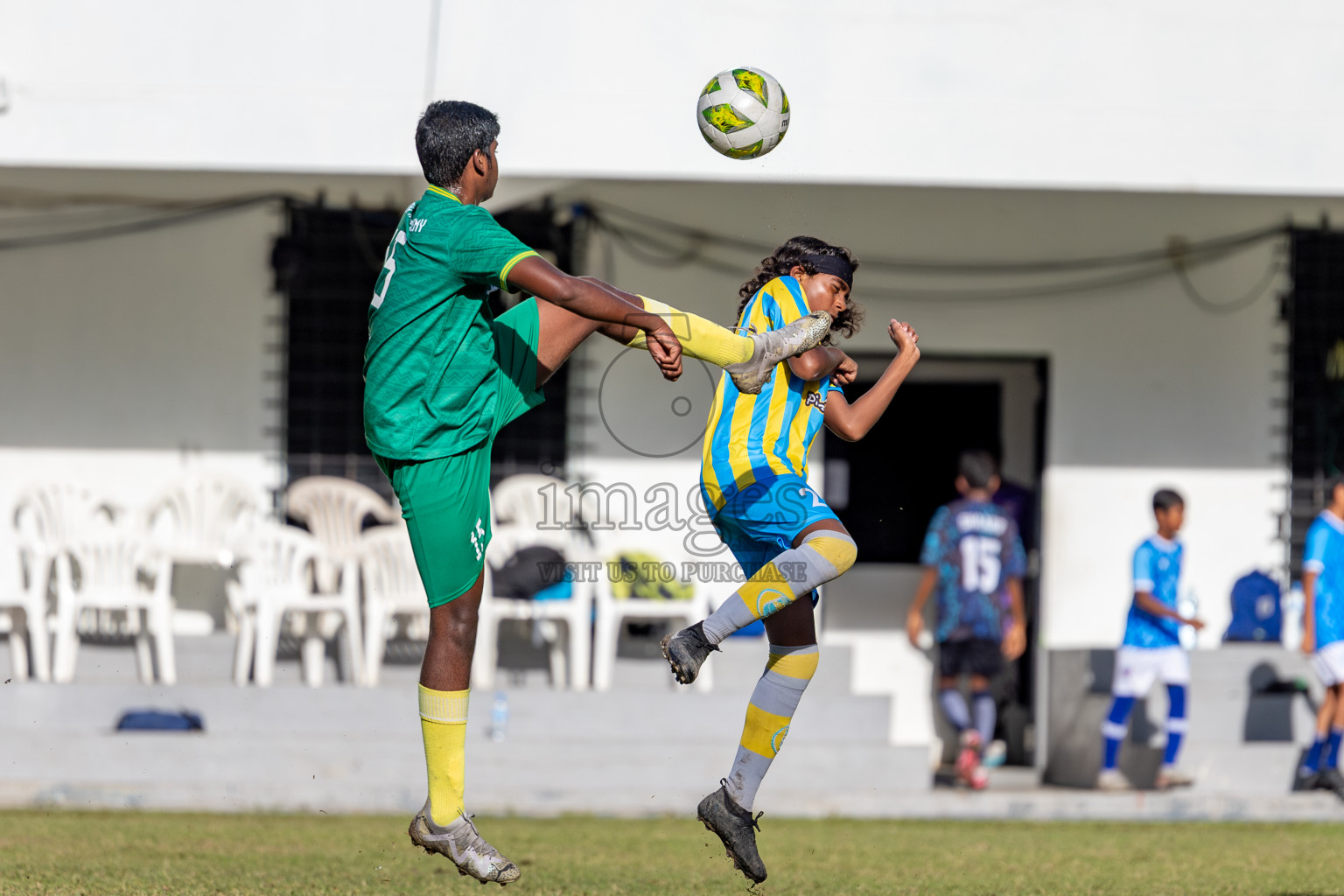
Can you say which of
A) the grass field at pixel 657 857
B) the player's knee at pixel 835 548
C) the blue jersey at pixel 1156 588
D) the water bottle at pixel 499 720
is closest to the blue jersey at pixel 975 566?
the blue jersey at pixel 1156 588

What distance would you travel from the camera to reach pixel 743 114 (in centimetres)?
546

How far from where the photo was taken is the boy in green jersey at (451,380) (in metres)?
4.67

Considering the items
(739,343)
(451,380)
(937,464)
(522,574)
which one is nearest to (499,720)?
(522,574)

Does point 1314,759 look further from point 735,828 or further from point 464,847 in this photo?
point 464,847

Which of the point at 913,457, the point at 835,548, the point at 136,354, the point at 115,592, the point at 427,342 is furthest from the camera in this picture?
the point at 913,457

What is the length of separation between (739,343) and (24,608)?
7339 mm

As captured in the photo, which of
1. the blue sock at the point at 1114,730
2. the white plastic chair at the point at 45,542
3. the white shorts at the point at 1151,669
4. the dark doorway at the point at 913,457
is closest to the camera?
the white shorts at the point at 1151,669

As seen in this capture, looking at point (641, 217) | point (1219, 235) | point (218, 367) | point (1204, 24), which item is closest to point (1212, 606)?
point (1219, 235)

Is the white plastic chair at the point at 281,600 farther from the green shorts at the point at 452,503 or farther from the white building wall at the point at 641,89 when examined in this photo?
the green shorts at the point at 452,503

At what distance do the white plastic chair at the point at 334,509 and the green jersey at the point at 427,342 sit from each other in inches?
225

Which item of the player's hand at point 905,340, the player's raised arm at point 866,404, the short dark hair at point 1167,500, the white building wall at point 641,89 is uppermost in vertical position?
the white building wall at point 641,89

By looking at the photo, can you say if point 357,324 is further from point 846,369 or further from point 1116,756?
point 846,369

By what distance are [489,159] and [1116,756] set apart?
22.9 ft

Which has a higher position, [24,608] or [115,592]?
[115,592]
